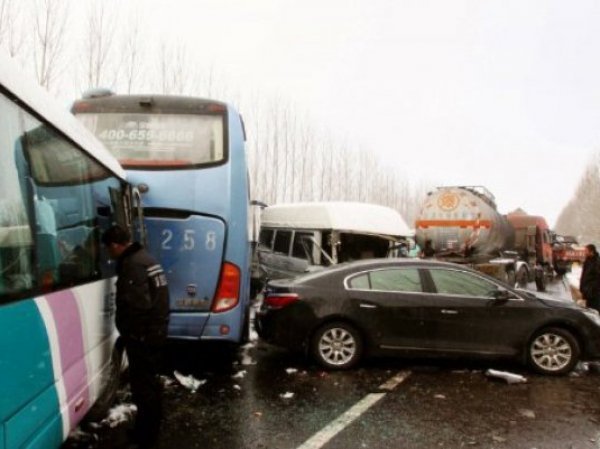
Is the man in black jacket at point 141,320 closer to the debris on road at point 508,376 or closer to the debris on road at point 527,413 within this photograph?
the debris on road at point 527,413

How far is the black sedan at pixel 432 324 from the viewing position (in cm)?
735

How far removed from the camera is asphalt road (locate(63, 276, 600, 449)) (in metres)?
4.88

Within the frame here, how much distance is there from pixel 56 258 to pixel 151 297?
1.18 metres

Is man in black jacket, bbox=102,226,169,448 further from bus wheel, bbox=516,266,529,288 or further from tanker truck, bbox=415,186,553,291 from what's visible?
bus wheel, bbox=516,266,529,288

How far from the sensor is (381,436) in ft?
16.4

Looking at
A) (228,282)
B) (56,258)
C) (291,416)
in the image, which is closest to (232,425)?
(291,416)

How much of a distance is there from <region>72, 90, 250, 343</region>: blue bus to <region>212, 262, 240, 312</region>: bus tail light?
0.5 inches

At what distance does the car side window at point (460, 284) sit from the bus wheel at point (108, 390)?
422cm

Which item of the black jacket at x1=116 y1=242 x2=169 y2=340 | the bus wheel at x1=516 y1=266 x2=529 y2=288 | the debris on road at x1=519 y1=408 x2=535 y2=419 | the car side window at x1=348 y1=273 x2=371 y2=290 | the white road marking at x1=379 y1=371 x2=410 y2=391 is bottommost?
the bus wheel at x1=516 y1=266 x2=529 y2=288

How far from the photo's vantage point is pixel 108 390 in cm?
504

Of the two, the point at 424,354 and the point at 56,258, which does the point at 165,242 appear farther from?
the point at 424,354

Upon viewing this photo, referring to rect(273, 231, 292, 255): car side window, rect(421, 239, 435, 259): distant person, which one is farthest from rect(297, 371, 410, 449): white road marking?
rect(421, 239, 435, 259): distant person

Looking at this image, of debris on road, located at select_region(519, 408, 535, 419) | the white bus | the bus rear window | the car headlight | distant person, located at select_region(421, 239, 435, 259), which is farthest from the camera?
distant person, located at select_region(421, 239, 435, 259)

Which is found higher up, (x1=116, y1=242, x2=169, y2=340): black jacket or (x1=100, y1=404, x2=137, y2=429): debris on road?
(x1=116, y1=242, x2=169, y2=340): black jacket
